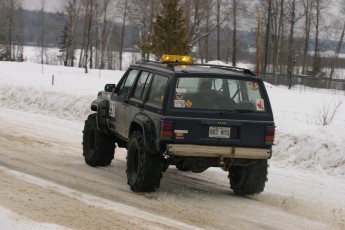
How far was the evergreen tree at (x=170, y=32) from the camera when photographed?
35959mm

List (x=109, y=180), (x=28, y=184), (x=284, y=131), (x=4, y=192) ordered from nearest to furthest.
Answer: (x=4, y=192) → (x=28, y=184) → (x=109, y=180) → (x=284, y=131)

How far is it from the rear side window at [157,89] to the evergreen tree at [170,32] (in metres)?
27.9

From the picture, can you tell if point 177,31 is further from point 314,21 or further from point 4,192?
point 314,21

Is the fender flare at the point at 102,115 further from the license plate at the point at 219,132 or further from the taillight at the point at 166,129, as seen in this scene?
the license plate at the point at 219,132

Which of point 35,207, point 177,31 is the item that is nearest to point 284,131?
point 35,207

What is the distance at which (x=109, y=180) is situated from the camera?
29.1 feet

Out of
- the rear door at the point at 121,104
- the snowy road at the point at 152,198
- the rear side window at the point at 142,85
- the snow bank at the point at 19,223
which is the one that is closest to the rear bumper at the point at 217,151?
the snowy road at the point at 152,198

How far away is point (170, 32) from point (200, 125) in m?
29.0

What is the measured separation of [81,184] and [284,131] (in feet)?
20.2

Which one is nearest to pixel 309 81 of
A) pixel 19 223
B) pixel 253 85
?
pixel 253 85

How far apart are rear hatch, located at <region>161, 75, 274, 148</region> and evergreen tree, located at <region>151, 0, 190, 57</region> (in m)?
28.3

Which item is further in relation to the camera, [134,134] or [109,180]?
[109,180]

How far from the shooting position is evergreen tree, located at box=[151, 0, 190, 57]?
36.0 meters

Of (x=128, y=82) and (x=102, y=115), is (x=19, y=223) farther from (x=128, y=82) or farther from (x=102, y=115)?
(x=102, y=115)
